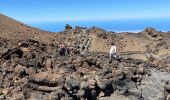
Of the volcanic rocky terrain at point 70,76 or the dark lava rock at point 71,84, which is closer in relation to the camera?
the volcanic rocky terrain at point 70,76

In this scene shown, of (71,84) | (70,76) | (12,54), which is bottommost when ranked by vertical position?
(71,84)

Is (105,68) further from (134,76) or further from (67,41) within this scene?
(67,41)

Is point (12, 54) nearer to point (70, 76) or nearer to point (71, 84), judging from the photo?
point (70, 76)

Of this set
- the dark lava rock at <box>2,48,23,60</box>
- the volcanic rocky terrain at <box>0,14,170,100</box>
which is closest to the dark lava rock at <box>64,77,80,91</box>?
the volcanic rocky terrain at <box>0,14,170,100</box>

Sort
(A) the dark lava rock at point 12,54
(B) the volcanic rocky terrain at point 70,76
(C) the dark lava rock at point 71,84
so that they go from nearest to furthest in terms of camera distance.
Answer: (B) the volcanic rocky terrain at point 70,76
(C) the dark lava rock at point 71,84
(A) the dark lava rock at point 12,54

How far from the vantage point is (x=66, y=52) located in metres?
46.1

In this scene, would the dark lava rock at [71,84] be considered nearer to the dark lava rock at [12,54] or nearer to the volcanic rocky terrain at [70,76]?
the volcanic rocky terrain at [70,76]

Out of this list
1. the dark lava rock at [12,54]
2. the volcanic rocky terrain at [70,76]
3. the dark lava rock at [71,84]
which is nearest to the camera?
A: the volcanic rocky terrain at [70,76]

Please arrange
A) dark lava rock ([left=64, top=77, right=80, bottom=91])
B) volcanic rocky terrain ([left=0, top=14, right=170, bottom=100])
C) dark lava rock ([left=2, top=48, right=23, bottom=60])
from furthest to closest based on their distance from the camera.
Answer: dark lava rock ([left=2, top=48, right=23, bottom=60])
dark lava rock ([left=64, top=77, right=80, bottom=91])
volcanic rocky terrain ([left=0, top=14, right=170, bottom=100])

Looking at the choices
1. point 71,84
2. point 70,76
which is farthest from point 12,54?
point 71,84

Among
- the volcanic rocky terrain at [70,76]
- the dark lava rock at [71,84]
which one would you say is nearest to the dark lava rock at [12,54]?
the volcanic rocky terrain at [70,76]

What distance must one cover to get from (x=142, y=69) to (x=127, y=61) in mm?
4048

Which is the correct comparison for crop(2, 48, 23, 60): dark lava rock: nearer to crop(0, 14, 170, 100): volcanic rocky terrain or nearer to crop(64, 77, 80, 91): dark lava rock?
crop(0, 14, 170, 100): volcanic rocky terrain

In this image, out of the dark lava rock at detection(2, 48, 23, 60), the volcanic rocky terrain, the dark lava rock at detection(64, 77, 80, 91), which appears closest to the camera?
the volcanic rocky terrain
